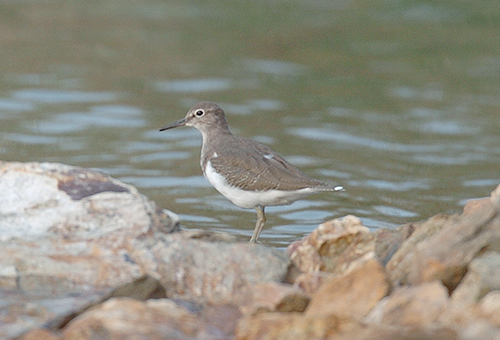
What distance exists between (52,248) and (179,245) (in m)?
0.82

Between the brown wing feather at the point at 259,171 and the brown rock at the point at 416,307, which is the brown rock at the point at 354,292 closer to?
the brown rock at the point at 416,307

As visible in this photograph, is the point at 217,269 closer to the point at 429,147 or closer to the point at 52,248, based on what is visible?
the point at 52,248

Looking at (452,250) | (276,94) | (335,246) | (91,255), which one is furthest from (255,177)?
(276,94)

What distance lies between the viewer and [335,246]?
597cm

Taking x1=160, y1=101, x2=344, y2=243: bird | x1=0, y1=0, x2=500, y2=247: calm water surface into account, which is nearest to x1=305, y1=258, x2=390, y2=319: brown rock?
x1=160, y1=101, x2=344, y2=243: bird

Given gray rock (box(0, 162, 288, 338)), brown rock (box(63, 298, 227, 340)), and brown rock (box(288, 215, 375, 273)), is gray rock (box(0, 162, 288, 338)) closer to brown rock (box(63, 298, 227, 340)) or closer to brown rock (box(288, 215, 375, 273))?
brown rock (box(288, 215, 375, 273))

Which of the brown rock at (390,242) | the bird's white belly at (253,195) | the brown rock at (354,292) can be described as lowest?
the bird's white belly at (253,195)

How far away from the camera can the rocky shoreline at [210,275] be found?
440cm

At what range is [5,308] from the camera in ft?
16.5

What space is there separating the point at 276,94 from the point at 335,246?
8743mm

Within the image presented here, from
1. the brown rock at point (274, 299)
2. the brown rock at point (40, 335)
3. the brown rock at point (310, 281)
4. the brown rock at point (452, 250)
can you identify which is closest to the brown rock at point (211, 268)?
the brown rock at point (310, 281)

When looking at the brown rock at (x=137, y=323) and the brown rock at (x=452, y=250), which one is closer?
the brown rock at (x=137, y=323)

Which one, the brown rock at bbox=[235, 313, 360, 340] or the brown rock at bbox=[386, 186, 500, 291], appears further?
the brown rock at bbox=[386, 186, 500, 291]

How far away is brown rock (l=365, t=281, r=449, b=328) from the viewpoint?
4.36 m
